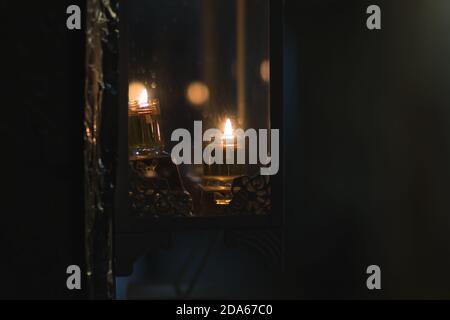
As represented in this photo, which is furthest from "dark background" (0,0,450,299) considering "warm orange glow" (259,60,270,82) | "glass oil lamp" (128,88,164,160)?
"glass oil lamp" (128,88,164,160)

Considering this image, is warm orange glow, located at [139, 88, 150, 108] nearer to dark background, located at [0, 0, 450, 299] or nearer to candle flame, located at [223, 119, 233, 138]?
candle flame, located at [223, 119, 233, 138]

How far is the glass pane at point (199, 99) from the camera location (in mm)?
896

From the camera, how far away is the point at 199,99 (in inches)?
36.6

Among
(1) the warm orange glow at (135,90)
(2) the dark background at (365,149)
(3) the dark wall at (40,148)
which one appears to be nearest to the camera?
(3) the dark wall at (40,148)

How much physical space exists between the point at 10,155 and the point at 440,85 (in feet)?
2.61

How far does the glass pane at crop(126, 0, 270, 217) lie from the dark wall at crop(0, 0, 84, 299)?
0.81 ft

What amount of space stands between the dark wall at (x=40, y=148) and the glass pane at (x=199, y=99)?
0.25 m

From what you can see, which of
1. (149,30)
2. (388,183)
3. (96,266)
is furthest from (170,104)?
(388,183)

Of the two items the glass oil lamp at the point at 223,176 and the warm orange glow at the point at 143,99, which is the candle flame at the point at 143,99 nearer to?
the warm orange glow at the point at 143,99

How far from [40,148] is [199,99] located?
Answer: 1.15 feet

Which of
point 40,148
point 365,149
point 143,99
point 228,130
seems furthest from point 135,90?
point 365,149

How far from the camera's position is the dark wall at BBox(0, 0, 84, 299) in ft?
2.06

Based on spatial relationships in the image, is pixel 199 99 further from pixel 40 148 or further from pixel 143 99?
pixel 40 148

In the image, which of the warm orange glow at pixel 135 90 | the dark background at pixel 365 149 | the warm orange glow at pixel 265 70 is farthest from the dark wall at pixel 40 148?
the dark background at pixel 365 149
